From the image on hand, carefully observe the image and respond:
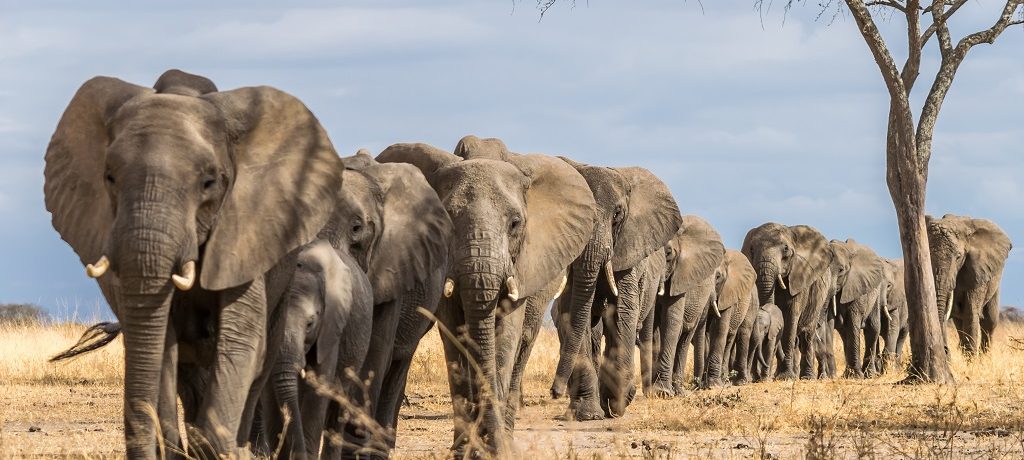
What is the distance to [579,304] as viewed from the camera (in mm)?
15094

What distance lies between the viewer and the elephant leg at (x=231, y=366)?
25.5 ft

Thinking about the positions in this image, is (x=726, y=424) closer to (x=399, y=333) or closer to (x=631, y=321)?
(x=631, y=321)

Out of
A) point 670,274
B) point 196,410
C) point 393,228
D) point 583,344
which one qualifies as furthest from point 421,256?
point 670,274

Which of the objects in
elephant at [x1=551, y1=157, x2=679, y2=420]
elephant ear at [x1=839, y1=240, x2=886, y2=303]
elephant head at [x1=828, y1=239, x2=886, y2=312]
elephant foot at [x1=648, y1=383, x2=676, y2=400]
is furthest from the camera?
elephant ear at [x1=839, y1=240, x2=886, y2=303]

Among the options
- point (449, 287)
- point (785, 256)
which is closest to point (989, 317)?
point (785, 256)

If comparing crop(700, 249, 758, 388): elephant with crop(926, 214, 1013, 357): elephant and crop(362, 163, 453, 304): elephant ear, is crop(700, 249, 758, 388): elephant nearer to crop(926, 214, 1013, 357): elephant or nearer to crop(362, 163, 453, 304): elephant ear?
crop(926, 214, 1013, 357): elephant

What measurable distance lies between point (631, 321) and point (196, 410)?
8.64 meters

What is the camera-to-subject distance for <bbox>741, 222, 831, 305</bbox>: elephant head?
27.2 meters

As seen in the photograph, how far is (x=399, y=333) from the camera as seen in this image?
37.0 feet

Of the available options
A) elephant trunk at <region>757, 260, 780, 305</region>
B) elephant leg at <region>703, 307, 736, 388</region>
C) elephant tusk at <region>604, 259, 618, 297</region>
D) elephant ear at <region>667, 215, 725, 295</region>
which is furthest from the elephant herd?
elephant trunk at <region>757, 260, 780, 305</region>

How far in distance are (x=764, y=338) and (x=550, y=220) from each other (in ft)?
53.5

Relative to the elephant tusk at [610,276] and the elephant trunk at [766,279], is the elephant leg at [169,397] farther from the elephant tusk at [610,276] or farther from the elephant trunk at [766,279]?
the elephant trunk at [766,279]

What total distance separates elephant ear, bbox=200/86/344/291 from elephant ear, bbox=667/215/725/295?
1288cm

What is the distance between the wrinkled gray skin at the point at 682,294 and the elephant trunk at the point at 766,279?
4.84m
